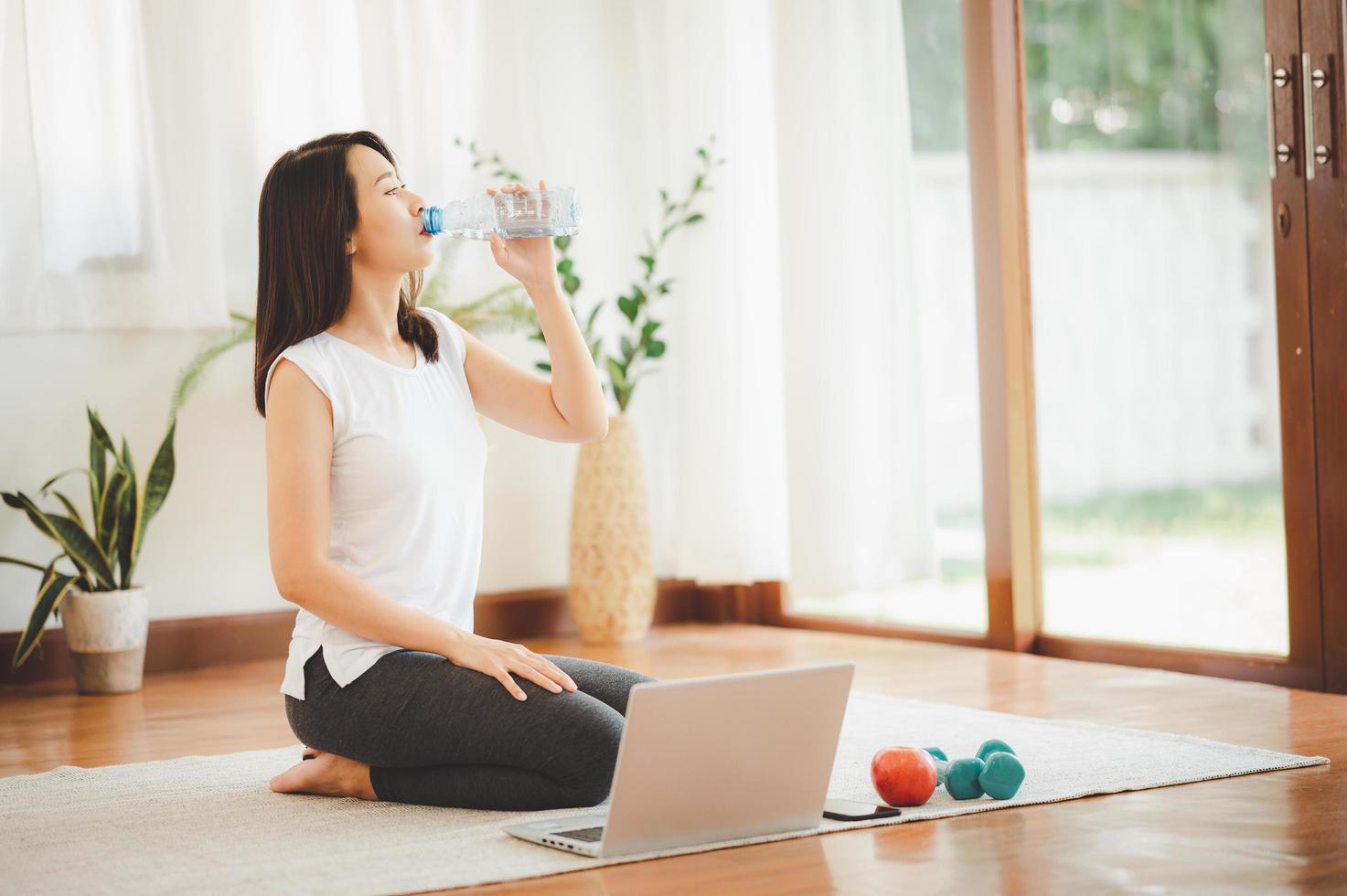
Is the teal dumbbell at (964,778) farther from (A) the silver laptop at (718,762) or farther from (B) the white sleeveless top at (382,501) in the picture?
(B) the white sleeveless top at (382,501)

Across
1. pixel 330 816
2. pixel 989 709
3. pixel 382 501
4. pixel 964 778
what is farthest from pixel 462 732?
pixel 989 709

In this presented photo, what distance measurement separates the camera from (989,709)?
282cm

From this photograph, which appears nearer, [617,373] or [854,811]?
[854,811]

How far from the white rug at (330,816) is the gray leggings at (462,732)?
4 centimetres

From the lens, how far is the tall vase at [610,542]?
4043mm

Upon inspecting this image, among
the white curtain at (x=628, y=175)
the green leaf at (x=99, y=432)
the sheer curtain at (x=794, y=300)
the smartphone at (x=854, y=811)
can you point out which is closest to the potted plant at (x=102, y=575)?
the green leaf at (x=99, y=432)

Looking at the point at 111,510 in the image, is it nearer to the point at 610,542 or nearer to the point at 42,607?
the point at 42,607

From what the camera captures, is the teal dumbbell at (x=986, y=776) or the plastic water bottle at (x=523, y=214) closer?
the teal dumbbell at (x=986, y=776)

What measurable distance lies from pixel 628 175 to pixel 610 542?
1054 mm

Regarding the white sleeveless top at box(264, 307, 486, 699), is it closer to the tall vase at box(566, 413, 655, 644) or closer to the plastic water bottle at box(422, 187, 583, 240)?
the plastic water bottle at box(422, 187, 583, 240)

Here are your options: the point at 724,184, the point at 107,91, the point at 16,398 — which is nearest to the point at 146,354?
the point at 16,398

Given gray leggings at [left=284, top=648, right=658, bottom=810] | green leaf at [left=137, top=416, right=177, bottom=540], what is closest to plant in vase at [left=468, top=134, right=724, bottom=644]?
green leaf at [left=137, top=416, right=177, bottom=540]

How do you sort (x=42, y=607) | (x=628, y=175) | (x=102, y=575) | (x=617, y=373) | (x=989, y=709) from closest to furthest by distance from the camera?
(x=989, y=709) < (x=42, y=607) < (x=102, y=575) < (x=617, y=373) < (x=628, y=175)

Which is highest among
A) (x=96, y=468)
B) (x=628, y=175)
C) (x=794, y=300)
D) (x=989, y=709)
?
(x=628, y=175)
